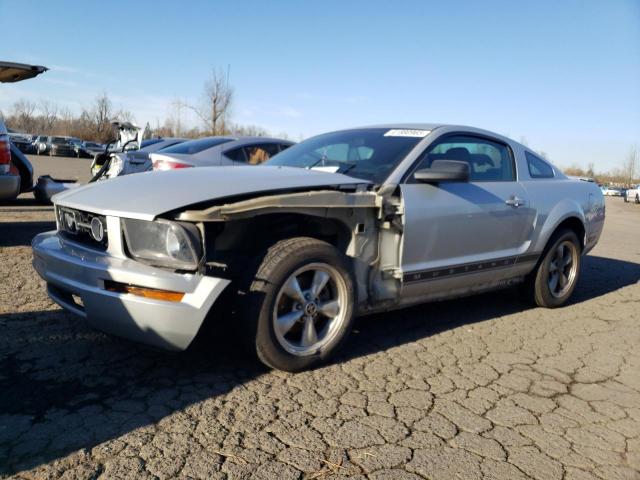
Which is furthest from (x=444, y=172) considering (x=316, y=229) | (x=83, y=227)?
(x=83, y=227)

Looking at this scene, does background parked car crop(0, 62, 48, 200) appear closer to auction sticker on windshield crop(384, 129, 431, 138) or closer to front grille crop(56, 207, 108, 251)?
front grille crop(56, 207, 108, 251)

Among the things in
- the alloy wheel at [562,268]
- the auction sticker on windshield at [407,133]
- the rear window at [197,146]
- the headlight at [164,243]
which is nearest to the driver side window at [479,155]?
the auction sticker on windshield at [407,133]

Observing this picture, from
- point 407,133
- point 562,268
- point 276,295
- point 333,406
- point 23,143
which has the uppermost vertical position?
point 407,133

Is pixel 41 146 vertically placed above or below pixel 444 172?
below

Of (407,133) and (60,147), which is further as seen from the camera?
(60,147)

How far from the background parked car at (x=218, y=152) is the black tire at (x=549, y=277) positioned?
15.4 feet

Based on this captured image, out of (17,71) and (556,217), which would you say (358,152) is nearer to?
(556,217)

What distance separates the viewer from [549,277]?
512 cm

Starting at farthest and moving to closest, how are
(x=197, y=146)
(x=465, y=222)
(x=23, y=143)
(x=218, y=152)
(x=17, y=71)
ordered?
(x=23, y=143)
(x=197, y=146)
(x=218, y=152)
(x=17, y=71)
(x=465, y=222)

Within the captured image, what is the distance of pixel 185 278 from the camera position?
281 centimetres

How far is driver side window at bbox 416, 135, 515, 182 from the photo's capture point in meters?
4.24

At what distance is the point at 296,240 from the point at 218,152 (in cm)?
550

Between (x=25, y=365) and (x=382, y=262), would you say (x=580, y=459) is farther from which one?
(x=25, y=365)

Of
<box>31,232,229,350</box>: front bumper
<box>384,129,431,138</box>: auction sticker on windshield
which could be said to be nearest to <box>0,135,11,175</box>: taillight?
<box>31,232,229,350</box>: front bumper
